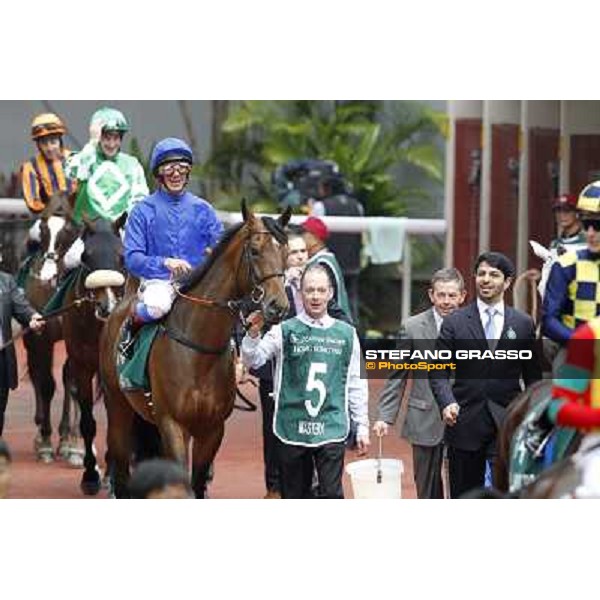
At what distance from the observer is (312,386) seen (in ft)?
37.0

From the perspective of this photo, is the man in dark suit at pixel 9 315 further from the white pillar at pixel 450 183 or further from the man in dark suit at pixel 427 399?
the white pillar at pixel 450 183

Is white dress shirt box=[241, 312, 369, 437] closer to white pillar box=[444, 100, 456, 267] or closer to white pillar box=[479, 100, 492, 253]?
white pillar box=[479, 100, 492, 253]

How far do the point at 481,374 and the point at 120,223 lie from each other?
274 centimetres

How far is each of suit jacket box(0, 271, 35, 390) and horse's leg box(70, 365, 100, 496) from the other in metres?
0.61

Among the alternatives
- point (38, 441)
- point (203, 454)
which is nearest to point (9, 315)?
point (38, 441)

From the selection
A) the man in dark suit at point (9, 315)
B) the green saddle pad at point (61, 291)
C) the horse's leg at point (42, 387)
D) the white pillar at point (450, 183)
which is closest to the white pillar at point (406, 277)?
the white pillar at point (450, 183)

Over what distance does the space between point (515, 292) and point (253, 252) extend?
3831 millimetres

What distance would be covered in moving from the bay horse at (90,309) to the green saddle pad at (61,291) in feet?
0.12

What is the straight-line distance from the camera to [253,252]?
1106cm

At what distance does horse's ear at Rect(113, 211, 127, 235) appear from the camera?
1302 cm

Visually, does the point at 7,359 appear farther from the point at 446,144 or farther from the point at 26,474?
the point at 446,144

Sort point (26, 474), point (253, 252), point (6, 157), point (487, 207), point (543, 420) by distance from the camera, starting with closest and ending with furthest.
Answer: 1. point (543, 420)
2. point (253, 252)
3. point (26, 474)
4. point (6, 157)
5. point (487, 207)

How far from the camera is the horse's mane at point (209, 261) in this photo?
1124cm
